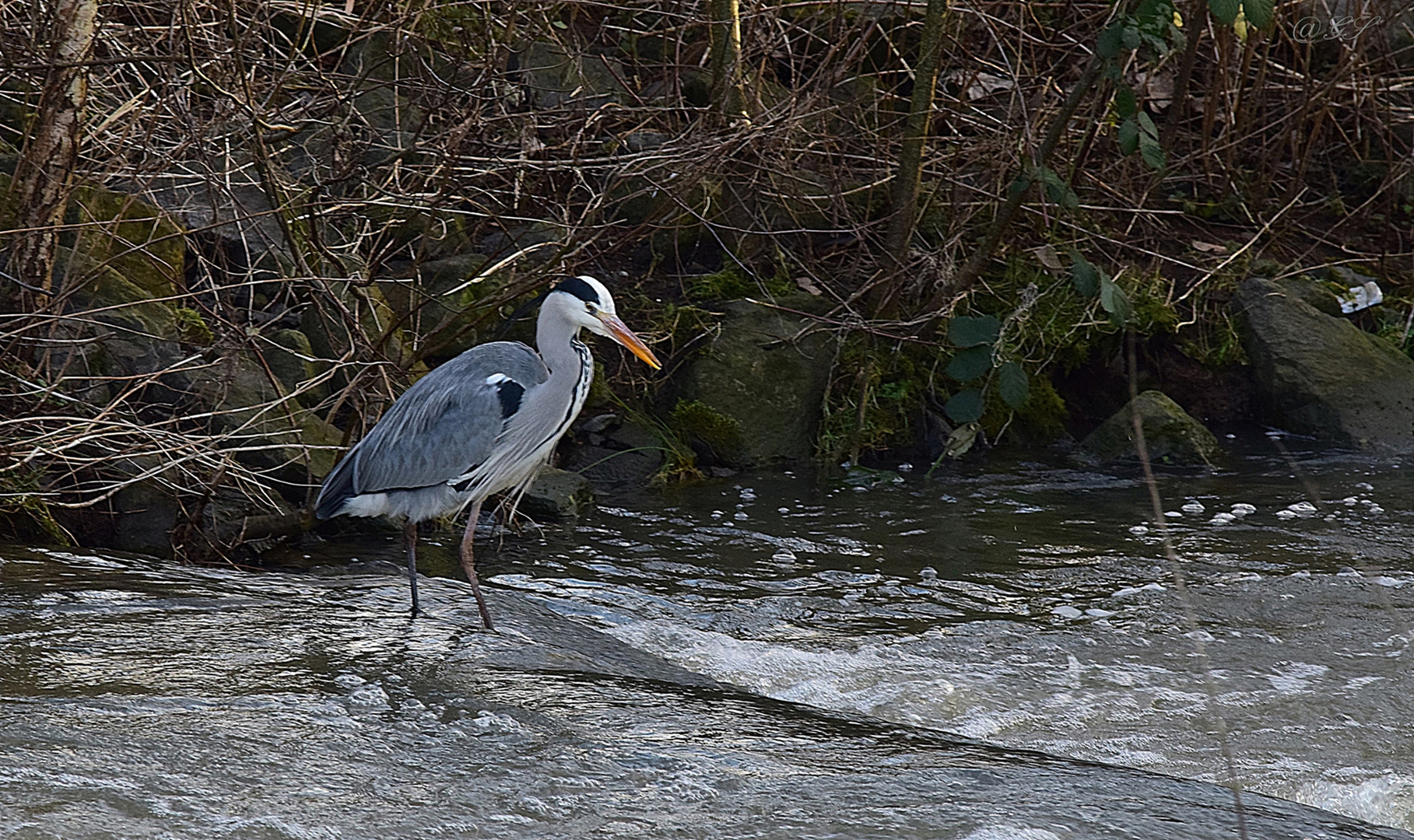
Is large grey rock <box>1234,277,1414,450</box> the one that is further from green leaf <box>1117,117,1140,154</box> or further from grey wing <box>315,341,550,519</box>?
grey wing <box>315,341,550,519</box>

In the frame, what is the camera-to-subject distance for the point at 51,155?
507 centimetres

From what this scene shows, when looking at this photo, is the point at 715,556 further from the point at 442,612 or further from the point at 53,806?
the point at 53,806

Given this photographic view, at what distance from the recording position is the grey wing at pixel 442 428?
4355mm

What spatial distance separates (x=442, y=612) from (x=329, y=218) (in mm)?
2528

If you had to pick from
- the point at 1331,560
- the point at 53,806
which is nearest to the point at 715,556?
the point at 1331,560

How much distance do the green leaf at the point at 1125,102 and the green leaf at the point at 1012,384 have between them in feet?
3.89

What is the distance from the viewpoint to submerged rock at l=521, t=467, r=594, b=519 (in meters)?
5.97

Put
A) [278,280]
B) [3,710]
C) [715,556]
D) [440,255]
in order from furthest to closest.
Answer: [440,255] → [715,556] → [278,280] → [3,710]

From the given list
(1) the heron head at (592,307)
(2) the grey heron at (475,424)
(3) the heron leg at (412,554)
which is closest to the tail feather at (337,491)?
(2) the grey heron at (475,424)

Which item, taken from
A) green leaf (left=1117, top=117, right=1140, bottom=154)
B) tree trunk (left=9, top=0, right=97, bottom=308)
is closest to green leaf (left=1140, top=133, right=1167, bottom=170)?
green leaf (left=1117, top=117, right=1140, bottom=154)

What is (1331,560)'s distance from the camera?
204 inches

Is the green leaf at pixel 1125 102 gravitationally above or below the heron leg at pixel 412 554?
above

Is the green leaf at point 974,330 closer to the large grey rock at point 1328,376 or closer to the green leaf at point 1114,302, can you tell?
the green leaf at point 1114,302

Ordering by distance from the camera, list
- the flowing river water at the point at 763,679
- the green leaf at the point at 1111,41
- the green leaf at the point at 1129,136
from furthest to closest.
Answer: the green leaf at the point at 1129,136, the green leaf at the point at 1111,41, the flowing river water at the point at 763,679
